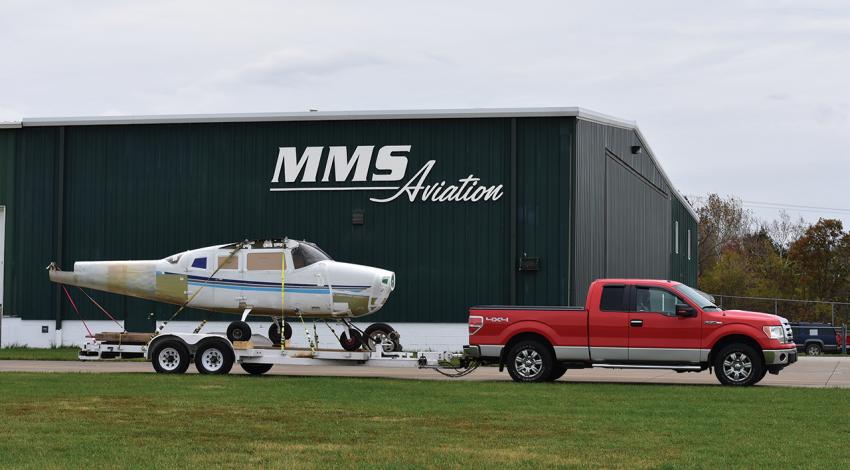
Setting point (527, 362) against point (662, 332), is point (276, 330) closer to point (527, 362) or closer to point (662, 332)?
point (527, 362)

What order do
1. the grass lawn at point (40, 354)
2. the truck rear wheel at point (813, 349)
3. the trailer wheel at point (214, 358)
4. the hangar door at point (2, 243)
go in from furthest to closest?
the truck rear wheel at point (813, 349) → the hangar door at point (2, 243) → the grass lawn at point (40, 354) → the trailer wheel at point (214, 358)

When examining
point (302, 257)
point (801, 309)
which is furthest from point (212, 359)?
point (801, 309)

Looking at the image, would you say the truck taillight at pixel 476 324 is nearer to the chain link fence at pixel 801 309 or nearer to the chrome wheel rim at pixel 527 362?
the chrome wheel rim at pixel 527 362

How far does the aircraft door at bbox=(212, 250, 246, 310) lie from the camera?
25.5 metres

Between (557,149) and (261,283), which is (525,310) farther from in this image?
(557,149)

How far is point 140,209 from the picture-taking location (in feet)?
121

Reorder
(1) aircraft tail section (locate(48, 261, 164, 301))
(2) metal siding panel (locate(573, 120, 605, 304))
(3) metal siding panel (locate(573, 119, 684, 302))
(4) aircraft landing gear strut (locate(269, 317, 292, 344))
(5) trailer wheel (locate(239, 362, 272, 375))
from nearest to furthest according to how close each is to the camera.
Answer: (5) trailer wheel (locate(239, 362, 272, 375)) → (1) aircraft tail section (locate(48, 261, 164, 301)) → (4) aircraft landing gear strut (locate(269, 317, 292, 344)) → (2) metal siding panel (locate(573, 120, 605, 304)) → (3) metal siding panel (locate(573, 119, 684, 302))

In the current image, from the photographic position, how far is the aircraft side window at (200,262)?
25.8 m

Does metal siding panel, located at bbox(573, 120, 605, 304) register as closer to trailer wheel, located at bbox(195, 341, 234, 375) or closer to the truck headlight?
the truck headlight

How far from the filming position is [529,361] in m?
23.0

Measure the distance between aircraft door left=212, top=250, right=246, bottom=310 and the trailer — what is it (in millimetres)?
888

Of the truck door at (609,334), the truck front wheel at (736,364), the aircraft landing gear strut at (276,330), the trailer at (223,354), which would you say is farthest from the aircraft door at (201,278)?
the truck front wheel at (736,364)

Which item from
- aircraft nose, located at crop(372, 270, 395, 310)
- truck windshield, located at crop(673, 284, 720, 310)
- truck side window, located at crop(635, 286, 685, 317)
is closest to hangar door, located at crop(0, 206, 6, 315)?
aircraft nose, located at crop(372, 270, 395, 310)

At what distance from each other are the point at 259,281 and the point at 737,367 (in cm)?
963
